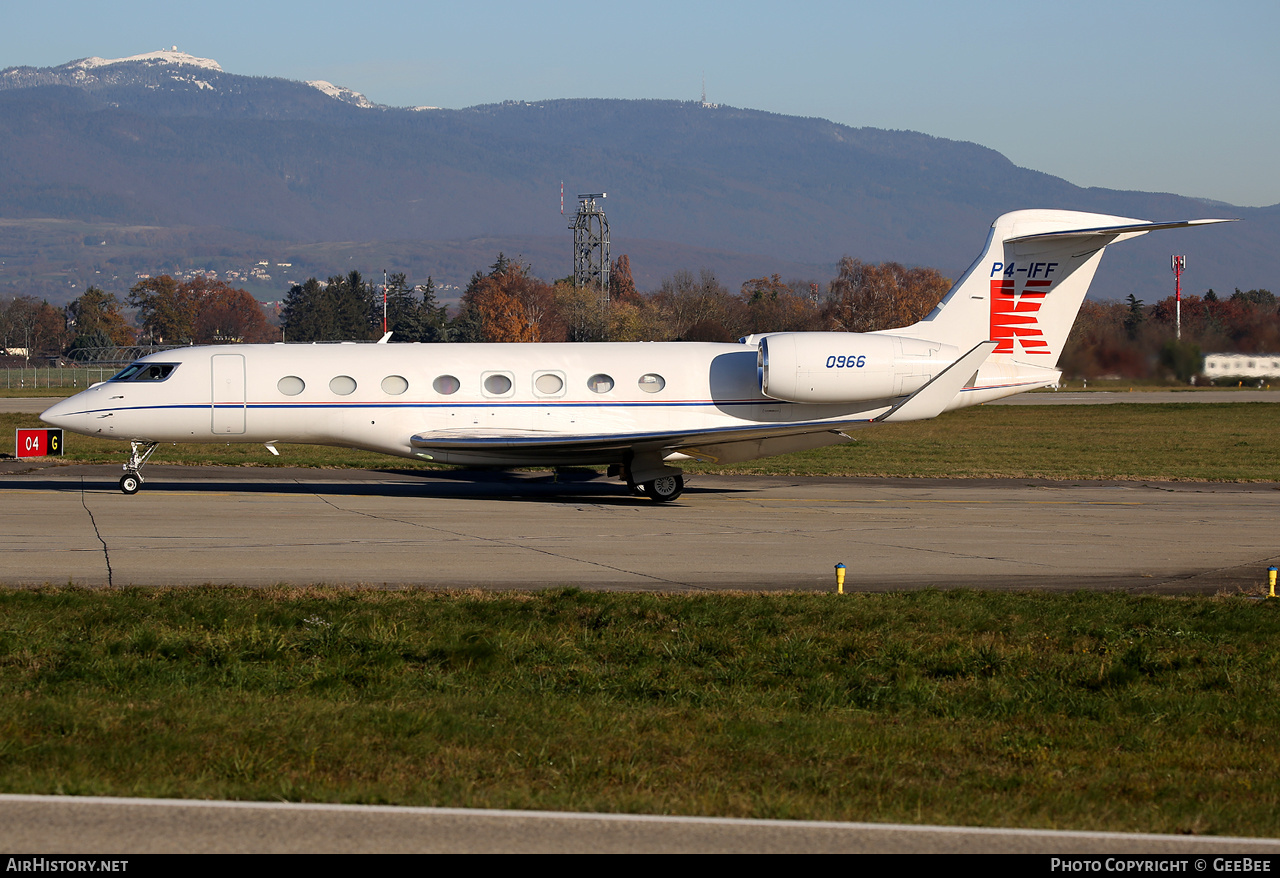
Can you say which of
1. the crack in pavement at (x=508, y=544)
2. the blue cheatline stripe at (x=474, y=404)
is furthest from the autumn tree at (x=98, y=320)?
the crack in pavement at (x=508, y=544)

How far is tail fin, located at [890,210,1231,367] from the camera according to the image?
24781 mm

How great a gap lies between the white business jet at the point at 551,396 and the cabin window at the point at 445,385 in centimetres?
2

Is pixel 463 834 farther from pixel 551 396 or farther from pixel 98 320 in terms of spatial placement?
pixel 98 320

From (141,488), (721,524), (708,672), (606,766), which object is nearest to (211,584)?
(708,672)

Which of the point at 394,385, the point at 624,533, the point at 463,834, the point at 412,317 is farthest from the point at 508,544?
the point at 412,317

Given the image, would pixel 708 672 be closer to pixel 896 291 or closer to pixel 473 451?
pixel 473 451

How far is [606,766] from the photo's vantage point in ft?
25.1

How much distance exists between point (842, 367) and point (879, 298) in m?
83.8

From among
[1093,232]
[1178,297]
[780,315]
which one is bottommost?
[1093,232]

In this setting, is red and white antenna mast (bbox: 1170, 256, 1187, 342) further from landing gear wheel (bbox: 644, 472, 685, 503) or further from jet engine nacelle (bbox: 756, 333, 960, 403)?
landing gear wheel (bbox: 644, 472, 685, 503)

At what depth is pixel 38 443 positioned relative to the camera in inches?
1065

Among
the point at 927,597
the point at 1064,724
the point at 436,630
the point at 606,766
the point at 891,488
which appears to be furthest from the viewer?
the point at 891,488

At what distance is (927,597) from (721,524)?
7.35 meters

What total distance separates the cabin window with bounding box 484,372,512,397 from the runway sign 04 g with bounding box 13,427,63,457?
10.4 m
